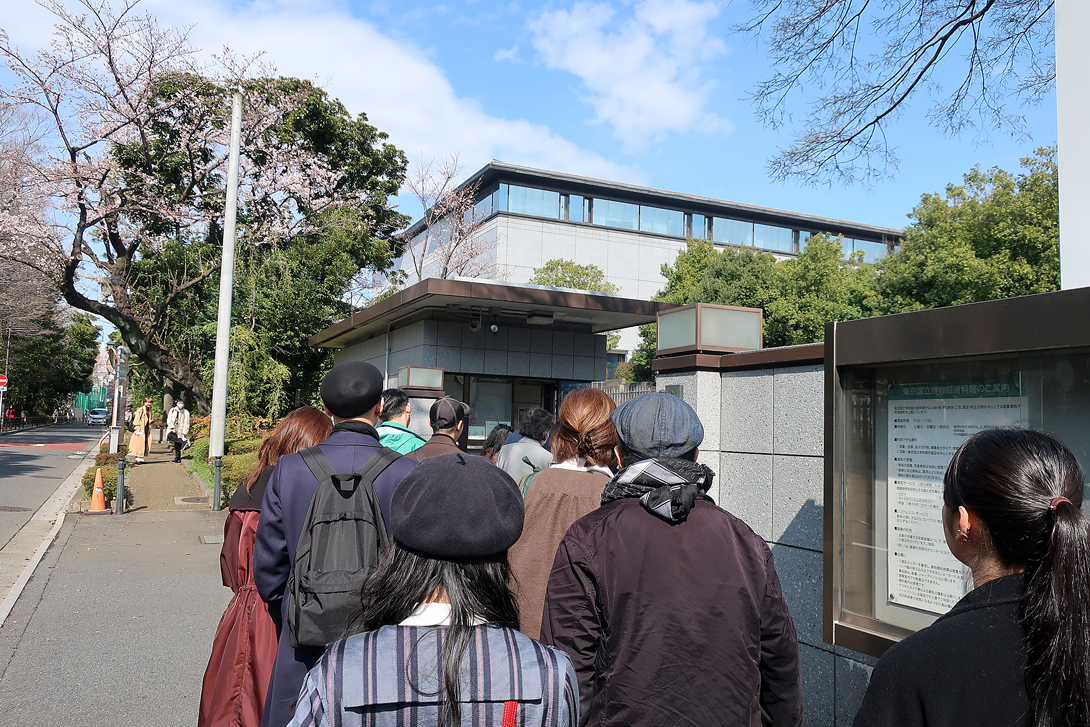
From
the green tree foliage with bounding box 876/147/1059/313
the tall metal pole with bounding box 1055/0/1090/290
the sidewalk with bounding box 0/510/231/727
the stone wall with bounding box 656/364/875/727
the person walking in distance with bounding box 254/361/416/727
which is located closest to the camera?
the person walking in distance with bounding box 254/361/416/727

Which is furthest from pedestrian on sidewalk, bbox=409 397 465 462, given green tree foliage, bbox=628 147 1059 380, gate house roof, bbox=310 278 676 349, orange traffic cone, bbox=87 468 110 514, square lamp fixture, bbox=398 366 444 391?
green tree foliage, bbox=628 147 1059 380

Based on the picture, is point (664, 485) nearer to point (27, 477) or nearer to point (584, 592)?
point (584, 592)

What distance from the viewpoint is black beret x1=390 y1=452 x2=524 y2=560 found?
1.46 meters

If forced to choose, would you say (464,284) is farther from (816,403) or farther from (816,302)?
(816,302)

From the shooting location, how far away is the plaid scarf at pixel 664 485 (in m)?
2.16

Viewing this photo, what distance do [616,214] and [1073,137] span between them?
48.8m

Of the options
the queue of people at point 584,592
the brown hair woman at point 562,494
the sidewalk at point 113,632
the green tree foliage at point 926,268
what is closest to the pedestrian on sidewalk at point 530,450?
the brown hair woman at point 562,494

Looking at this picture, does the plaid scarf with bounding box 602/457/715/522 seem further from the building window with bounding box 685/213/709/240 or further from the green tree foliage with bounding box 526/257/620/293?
the building window with bounding box 685/213/709/240

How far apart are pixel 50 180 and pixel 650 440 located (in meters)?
22.7

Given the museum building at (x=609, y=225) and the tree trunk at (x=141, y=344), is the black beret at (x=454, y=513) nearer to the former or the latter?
the tree trunk at (x=141, y=344)

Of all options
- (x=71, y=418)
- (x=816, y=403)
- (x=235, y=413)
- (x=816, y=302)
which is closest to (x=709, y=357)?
(x=816, y=403)

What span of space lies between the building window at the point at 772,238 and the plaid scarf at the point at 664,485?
2111 inches

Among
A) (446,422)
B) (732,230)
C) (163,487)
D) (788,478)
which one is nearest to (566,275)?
(732,230)

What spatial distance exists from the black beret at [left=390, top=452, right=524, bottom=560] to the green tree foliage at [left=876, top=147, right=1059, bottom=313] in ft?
83.0
